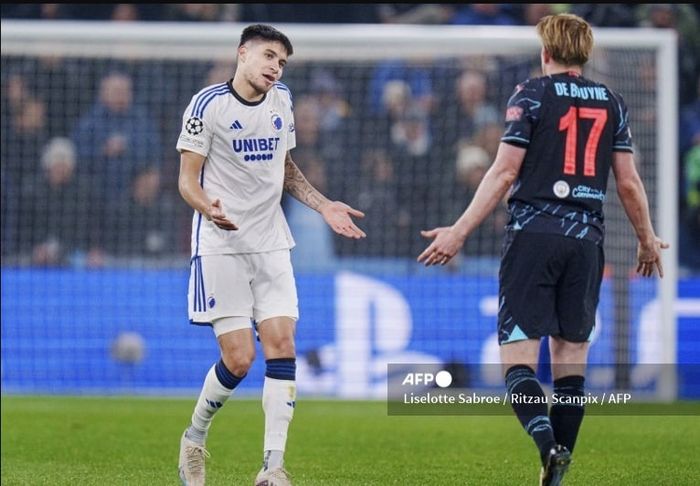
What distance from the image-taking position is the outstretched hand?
274 inches

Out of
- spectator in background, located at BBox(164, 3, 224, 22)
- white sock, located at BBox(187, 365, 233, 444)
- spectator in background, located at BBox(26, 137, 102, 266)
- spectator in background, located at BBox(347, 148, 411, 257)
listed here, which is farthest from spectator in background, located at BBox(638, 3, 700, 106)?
white sock, located at BBox(187, 365, 233, 444)

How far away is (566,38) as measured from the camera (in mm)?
6457

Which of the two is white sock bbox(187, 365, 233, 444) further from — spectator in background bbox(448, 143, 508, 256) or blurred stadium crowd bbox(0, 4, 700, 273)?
spectator in background bbox(448, 143, 508, 256)

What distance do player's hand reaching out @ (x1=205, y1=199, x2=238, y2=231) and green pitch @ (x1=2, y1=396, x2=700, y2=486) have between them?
168cm

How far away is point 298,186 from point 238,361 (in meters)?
1.06

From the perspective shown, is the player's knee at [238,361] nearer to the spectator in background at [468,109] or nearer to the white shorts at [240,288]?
the white shorts at [240,288]

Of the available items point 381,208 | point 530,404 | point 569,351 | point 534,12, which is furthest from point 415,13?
point 530,404

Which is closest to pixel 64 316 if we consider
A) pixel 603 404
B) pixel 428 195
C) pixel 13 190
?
pixel 13 190

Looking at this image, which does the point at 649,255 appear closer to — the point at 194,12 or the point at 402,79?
the point at 402,79

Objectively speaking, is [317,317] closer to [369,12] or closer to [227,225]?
[369,12]

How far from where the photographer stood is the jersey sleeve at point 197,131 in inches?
265

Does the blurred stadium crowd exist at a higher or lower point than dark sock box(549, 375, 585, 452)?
higher

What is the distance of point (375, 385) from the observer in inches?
542

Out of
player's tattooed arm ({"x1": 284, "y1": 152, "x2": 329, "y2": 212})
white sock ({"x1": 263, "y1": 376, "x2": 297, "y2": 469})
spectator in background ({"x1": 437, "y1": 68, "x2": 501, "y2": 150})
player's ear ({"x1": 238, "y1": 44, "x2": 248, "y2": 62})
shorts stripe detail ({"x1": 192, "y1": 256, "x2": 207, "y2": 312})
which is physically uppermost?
spectator in background ({"x1": 437, "y1": 68, "x2": 501, "y2": 150})
